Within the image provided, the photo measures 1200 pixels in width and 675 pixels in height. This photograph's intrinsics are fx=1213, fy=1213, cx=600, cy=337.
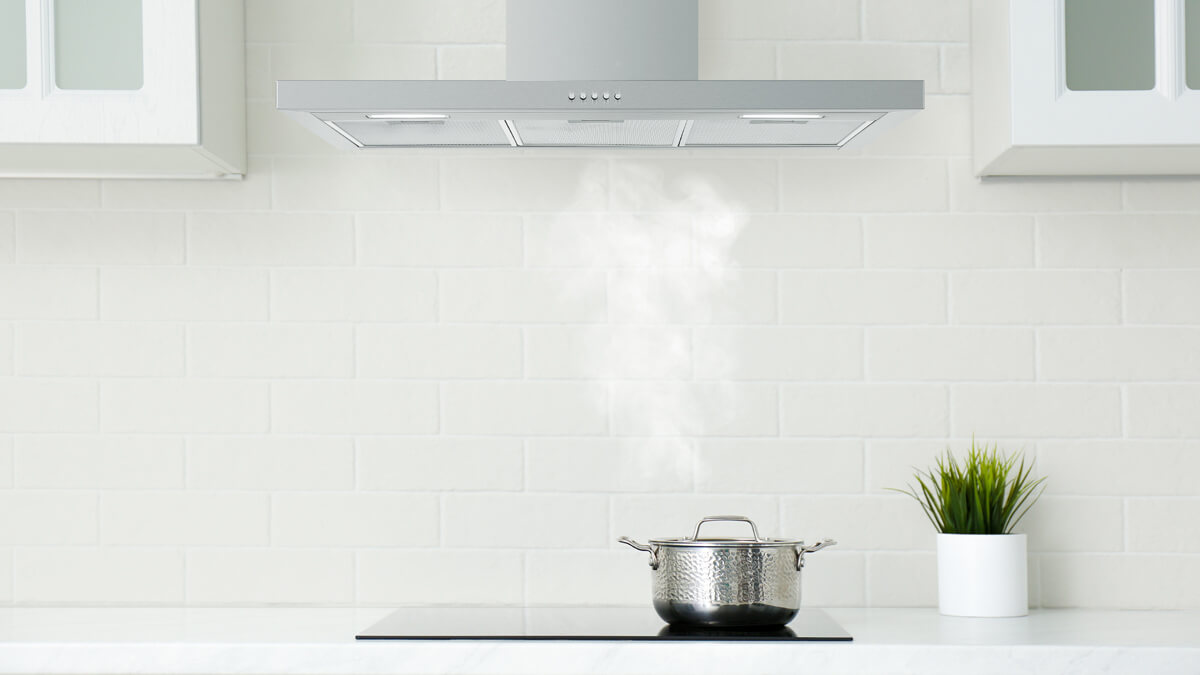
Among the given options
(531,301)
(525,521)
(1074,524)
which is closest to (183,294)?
(531,301)

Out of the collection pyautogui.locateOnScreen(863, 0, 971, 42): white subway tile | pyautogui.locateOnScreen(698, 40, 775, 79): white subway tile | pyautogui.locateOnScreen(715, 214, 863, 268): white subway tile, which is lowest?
pyautogui.locateOnScreen(715, 214, 863, 268): white subway tile

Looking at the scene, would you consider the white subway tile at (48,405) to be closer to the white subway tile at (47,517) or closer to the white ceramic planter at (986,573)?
the white subway tile at (47,517)

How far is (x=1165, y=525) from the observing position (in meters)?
2.20

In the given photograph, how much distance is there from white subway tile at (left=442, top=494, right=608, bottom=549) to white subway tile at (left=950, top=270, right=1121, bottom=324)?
76 cm

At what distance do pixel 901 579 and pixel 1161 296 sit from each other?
2.31 ft

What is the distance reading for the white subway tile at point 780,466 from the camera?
222cm

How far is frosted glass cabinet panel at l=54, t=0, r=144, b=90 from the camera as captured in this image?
6.31ft

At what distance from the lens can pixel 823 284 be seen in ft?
7.33

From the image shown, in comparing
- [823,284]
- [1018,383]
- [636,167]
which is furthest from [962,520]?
[636,167]

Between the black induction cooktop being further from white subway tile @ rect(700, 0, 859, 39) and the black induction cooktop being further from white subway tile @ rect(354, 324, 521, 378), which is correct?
white subway tile @ rect(700, 0, 859, 39)

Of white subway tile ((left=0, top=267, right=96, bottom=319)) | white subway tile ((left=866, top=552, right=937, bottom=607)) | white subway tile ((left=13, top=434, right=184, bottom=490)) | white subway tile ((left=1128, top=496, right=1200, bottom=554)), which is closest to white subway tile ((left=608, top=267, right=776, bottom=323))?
white subway tile ((left=866, top=552, right=937, bottom=607))

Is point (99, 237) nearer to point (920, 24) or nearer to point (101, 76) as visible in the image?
point (101, 76)

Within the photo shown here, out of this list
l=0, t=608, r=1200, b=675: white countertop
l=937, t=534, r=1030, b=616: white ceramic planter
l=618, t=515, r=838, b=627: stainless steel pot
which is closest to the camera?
l=0, t=608, r=1200, b=675: white countertop

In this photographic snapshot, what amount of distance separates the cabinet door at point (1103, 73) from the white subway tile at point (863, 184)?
30cm
